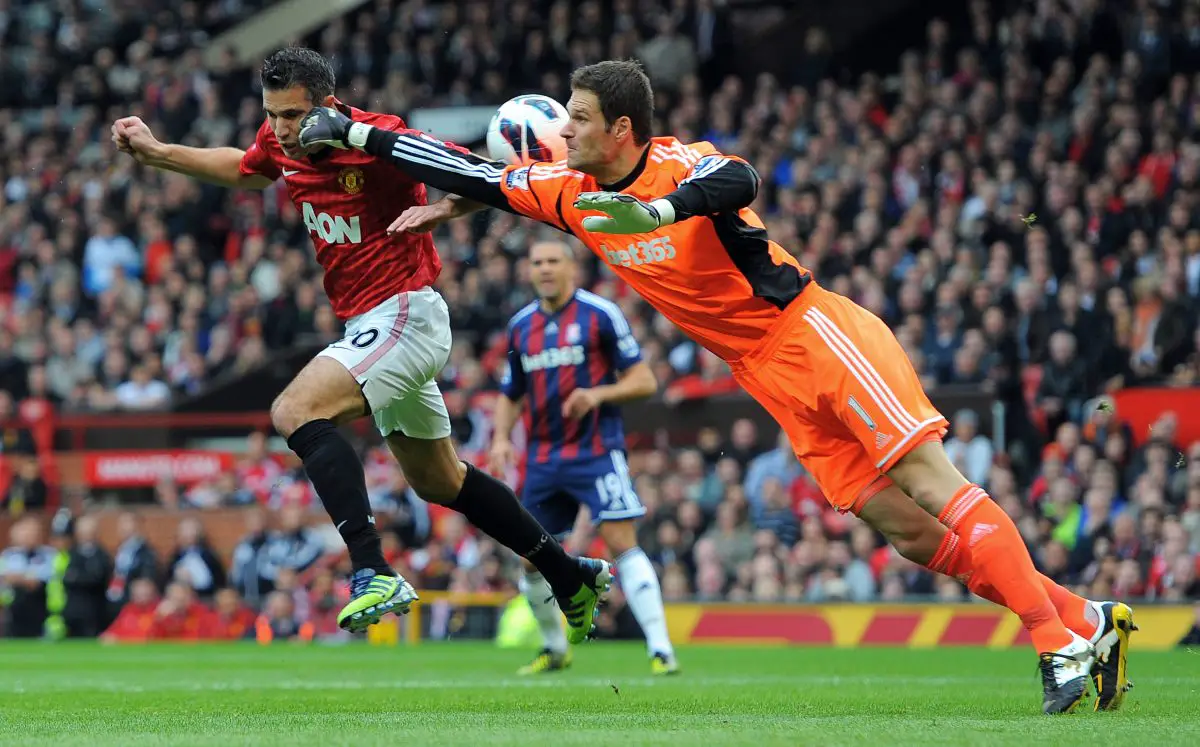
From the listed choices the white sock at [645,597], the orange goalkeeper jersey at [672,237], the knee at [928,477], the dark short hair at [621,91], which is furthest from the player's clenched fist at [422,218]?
the white sock at [645,597]

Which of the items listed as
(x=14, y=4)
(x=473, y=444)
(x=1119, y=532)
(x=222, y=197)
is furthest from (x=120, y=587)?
(x=14, y=4)

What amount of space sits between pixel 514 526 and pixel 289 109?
202 cm

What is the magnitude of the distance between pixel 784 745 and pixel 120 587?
13.2 m

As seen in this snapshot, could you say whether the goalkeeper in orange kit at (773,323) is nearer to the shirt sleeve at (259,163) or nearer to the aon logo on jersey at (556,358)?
the shirt sleeve at (259,163)

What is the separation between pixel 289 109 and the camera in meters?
7.00

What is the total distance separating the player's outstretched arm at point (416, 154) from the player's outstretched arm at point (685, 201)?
780mm

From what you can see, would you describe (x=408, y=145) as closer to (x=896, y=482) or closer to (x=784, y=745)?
(x=896, y=482)

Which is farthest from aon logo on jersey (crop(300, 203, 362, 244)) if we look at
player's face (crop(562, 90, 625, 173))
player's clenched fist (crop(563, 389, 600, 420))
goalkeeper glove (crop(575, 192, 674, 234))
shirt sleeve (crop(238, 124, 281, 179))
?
player's clenched fist (crop(563, 389, 600, 420))

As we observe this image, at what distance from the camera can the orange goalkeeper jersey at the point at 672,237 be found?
6.48 metres

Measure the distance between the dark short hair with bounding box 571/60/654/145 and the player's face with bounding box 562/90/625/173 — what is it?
25 mm

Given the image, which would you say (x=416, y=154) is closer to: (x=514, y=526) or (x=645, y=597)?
(x=514, y=526)

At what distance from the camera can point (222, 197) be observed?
2291 centimetres

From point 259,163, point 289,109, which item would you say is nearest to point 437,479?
point 259,163

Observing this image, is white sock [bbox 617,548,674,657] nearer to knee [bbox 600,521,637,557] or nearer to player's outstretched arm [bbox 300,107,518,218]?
knee [bbox 600,521,637,557]
